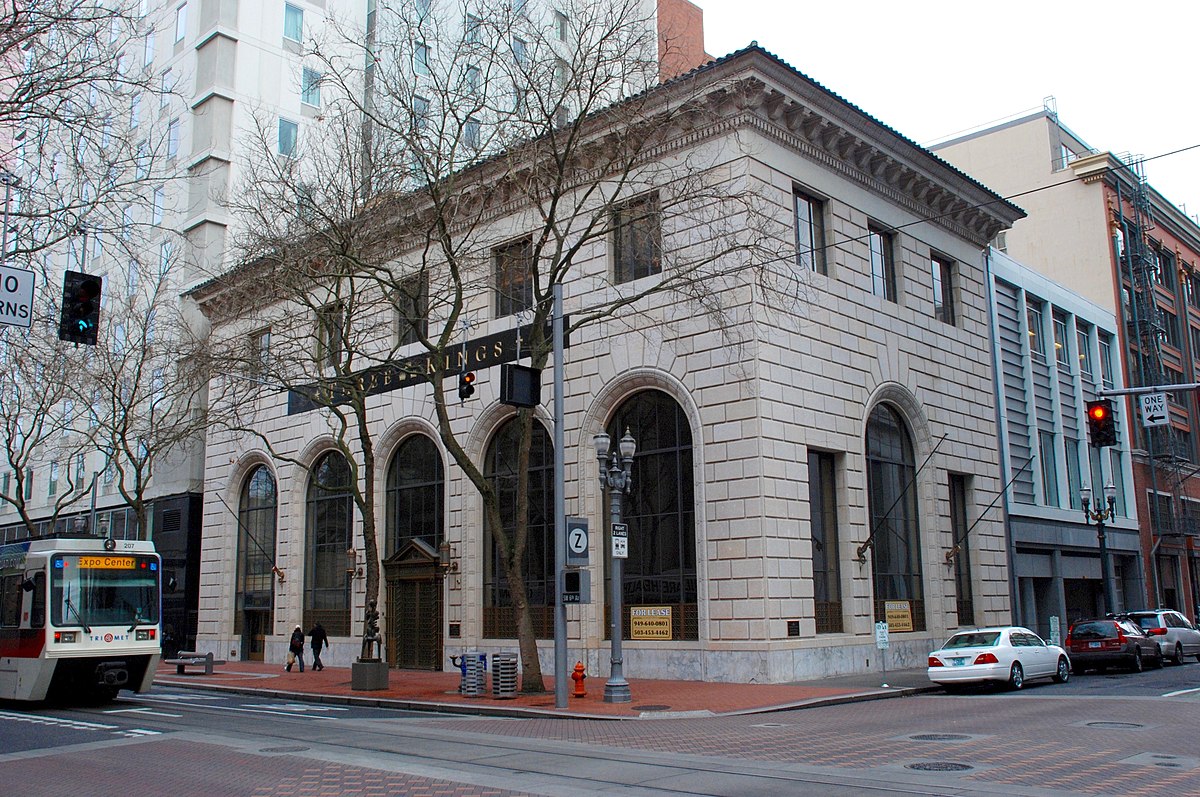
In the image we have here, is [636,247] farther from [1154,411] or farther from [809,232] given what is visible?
[1154,411]

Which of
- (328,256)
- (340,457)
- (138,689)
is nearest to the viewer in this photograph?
(138,689)

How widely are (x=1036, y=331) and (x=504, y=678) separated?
27.4 metres

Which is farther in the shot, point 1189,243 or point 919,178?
point 1189,243

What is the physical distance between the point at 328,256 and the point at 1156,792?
2158 centimetres

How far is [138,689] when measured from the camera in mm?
21234

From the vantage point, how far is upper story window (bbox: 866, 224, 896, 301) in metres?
30.3

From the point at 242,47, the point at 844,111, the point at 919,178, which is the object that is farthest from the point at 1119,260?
the point at 242,47

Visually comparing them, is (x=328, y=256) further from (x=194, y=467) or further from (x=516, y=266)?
(x=194, y=467)

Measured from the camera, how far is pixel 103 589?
2041 cm

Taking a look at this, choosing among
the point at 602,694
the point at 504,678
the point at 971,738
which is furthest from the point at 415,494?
the point at 971,738

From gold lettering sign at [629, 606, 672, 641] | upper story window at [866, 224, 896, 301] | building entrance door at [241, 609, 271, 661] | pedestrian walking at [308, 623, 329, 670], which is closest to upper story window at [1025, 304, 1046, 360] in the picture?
upper story window at [866, 224, 896, 301]

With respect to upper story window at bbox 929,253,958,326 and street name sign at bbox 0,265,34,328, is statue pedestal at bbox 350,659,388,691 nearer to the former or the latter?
street name sign at bbox 0,265,34,328

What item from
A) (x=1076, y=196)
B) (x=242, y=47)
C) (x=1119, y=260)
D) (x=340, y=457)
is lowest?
(x=340, y=457)

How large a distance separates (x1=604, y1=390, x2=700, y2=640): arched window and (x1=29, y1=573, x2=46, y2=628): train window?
43.5 ft
